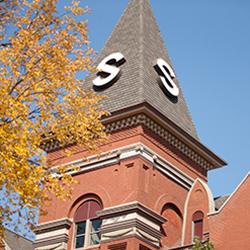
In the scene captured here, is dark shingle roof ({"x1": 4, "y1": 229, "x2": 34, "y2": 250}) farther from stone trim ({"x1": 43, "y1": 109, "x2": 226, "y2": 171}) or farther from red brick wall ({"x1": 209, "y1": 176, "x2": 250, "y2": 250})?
red brick wall ({"x1": 209, "y1": 176, "x2": 250, "y2": 250})

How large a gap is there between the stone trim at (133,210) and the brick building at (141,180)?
0.04 m

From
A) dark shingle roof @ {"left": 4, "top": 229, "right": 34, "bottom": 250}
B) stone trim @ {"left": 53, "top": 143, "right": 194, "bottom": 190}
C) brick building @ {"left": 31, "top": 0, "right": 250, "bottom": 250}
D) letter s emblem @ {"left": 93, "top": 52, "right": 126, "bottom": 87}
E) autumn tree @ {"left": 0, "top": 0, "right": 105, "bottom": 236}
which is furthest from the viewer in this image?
dark shingle roof @ {"left": 4, "top": 229, "right": 34, "bottom": 250}

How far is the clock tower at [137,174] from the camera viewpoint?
24.5m

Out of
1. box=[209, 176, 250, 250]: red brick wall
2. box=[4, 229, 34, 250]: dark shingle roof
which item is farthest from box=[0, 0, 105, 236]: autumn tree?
box=[4, 229, 34, 250]: dark shingle roof

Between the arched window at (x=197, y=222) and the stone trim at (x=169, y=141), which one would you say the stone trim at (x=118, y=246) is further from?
the stone trim at (x=169, y=141)

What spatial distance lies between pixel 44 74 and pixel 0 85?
1.36m

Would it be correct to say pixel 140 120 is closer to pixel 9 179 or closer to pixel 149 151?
pixel 149 151

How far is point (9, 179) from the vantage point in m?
14.2

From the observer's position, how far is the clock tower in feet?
80.2

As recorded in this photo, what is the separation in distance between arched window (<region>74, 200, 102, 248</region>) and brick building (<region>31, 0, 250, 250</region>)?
0.13 ft

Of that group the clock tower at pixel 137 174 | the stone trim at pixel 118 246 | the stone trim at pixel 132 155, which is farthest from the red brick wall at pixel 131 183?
the stone trim at pixel 118 246

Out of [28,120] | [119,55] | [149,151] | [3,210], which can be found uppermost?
[119,55]

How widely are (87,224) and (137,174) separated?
304 cm

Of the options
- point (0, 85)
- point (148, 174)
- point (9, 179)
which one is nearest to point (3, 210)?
point (9, 179)
